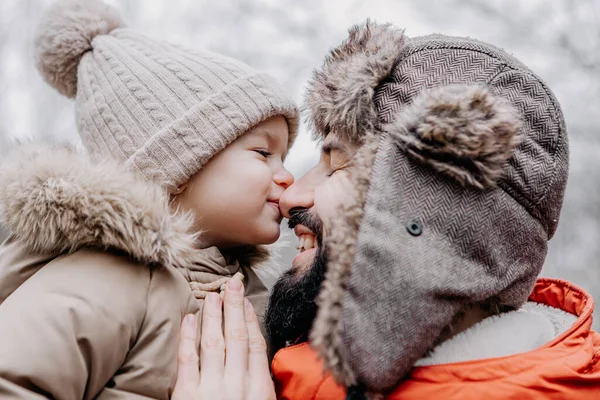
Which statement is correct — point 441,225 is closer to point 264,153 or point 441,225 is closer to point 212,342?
point 212,342

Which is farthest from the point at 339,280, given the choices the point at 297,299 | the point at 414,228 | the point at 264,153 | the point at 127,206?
the point at 264,153

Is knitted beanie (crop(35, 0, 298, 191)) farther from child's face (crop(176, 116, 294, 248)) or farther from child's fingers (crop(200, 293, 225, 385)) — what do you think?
child's fingers (crop(200, 293, 225, 385))

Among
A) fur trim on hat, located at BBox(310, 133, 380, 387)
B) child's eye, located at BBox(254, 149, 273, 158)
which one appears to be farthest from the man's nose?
fur trim on hat, located at BBox(310, 133, 380, 387)

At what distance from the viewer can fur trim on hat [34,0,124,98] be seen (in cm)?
207

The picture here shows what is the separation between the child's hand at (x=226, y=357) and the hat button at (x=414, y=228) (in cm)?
61

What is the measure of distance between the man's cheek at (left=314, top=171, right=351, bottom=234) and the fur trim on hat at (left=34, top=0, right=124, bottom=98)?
123cm

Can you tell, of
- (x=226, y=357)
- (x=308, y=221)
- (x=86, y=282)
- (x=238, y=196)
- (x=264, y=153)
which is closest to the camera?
(x=86, y=282)

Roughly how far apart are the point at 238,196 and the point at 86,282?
0.64m

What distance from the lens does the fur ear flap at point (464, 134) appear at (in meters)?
1.17

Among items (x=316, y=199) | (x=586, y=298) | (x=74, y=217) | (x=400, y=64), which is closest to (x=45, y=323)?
(x=74, y=217)

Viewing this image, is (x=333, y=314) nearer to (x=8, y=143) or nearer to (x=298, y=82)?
(x=8, y=143)

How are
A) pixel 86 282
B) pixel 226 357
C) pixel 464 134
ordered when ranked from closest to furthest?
1. pixel 464 134
2. pixel 86 282
3. pixel 226 357

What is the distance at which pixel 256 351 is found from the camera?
1.52 m

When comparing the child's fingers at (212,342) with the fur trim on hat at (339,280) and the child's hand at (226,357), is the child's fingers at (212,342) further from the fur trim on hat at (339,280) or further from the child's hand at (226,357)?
the fur trim on hat at (339,280)
